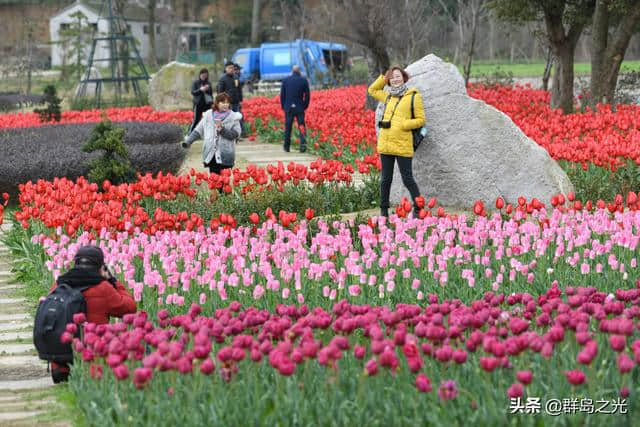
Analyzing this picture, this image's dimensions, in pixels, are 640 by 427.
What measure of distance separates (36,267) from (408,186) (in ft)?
13.2

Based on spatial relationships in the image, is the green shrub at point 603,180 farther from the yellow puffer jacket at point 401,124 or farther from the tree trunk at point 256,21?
the tree trunk at point 256,21

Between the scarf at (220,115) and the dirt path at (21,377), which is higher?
the scarf at (220,115)

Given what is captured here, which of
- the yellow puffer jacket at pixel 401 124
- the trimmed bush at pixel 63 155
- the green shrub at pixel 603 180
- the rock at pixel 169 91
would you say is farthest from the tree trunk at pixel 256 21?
the yellow puffer jacket at pixel 401 124

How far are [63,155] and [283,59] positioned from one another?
3550 centimetres

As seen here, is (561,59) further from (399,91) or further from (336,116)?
(399,91)

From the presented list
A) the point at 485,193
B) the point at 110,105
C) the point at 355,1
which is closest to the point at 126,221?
the point at 485,193

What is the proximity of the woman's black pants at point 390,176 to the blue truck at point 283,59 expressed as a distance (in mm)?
33894

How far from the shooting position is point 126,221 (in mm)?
8727

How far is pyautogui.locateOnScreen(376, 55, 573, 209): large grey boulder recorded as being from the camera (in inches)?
458

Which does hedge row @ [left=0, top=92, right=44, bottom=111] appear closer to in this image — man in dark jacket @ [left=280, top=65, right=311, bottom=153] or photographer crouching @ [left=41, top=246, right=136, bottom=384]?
man in dark jacket @ [left=280, top=65, right=311, bottom=153]

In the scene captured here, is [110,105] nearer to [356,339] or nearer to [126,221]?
[126,221]

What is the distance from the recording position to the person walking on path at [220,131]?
40.9 ft

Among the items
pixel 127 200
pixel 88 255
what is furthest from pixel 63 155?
pixel 88 255

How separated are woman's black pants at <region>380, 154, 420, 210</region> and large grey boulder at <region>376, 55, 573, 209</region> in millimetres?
678
